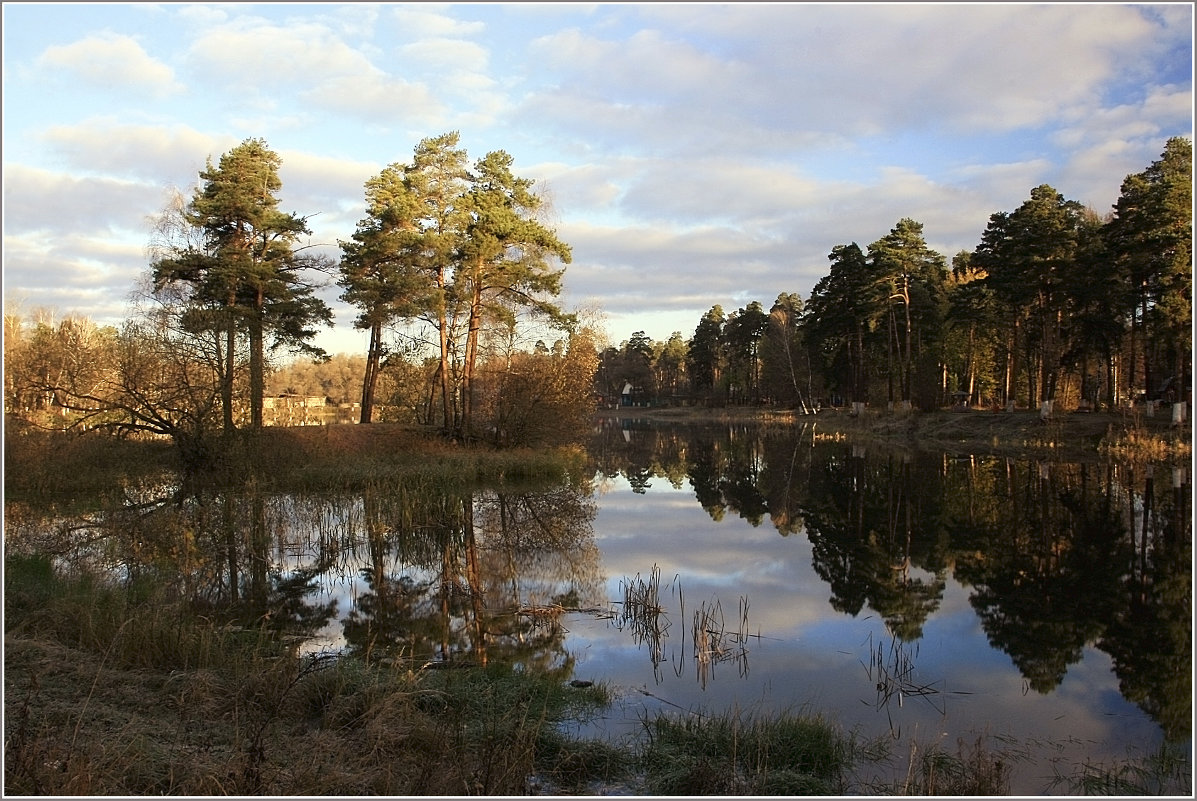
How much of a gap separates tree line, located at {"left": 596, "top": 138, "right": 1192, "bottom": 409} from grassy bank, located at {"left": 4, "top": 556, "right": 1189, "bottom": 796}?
27549mm

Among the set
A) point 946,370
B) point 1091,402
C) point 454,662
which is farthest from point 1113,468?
point 946,370

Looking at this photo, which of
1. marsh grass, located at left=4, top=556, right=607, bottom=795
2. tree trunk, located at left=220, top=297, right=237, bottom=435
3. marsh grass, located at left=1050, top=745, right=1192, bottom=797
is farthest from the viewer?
tree trunk, located at left=220, top=297, right=237, bottom=435

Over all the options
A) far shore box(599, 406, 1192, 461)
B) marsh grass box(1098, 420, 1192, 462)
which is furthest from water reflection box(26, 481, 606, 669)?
far shore box(599, 406, 1192, 461)

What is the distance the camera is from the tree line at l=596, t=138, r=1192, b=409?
28.0 metres

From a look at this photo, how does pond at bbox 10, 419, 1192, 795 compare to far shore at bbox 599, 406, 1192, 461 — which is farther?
far shore at bbox 599, 406, 1192, 461

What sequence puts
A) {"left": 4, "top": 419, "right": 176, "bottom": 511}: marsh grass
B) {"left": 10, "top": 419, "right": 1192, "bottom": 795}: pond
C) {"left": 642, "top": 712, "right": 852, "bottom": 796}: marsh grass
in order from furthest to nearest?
{"left": 4, "top": 419, "right": 176, "bottom": 511}: marsh grass, {"left": 10, "top": 419, "right": 1192, "bottom": 795}: pond, {"left": 642, "top": 712, "right": 852, "bottom": 796}: marsh grass

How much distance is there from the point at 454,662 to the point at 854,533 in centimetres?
1094

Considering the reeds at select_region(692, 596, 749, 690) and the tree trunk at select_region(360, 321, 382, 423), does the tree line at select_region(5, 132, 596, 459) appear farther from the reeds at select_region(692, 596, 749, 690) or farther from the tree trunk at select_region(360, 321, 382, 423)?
the reeds at select_region(692, 596, 749, 690)

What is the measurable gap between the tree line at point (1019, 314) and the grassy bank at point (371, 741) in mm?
27549

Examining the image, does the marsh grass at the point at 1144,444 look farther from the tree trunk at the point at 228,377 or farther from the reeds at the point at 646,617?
the tree trunk at the point at 228,377

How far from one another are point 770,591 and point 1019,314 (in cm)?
3386

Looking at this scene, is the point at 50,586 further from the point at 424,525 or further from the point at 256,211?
the point at 256,211

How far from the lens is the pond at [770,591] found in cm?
729

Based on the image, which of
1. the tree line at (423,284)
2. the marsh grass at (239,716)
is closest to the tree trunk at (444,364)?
the tree line at (423,284)
